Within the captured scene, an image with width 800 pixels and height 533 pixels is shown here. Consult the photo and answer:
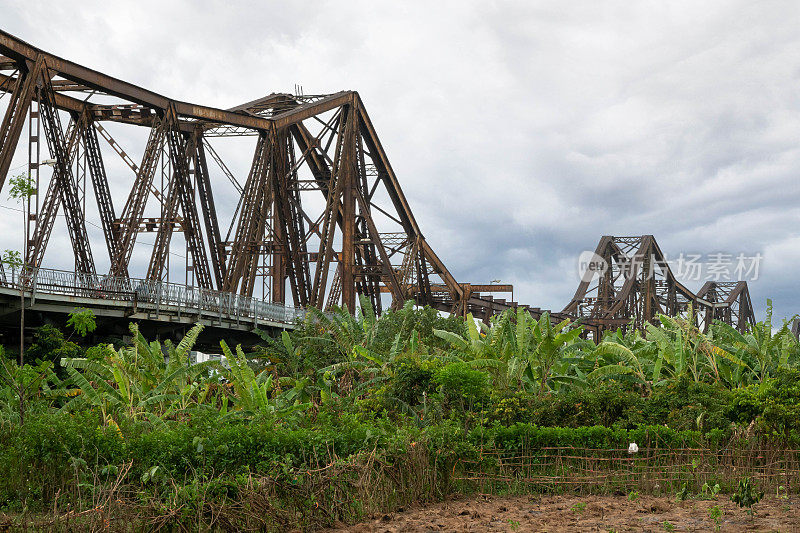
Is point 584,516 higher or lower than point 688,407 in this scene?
lower

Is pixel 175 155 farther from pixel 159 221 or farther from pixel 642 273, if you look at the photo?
pixel 642 273

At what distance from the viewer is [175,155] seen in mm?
29000

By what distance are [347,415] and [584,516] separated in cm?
435

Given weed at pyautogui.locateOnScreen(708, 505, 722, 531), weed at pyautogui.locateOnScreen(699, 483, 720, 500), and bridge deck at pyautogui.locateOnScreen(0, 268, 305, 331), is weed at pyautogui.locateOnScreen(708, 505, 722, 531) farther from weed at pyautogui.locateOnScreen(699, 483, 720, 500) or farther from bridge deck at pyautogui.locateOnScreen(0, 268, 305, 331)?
bridge deck at pyautogui.locateOnScreen(0, 268, 305, 331)

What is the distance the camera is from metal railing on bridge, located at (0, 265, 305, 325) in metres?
22.0

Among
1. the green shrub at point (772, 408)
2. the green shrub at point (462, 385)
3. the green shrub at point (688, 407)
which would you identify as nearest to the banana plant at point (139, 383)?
the green shrub at point (462, 385)

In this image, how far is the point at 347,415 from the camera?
1397 centimetres

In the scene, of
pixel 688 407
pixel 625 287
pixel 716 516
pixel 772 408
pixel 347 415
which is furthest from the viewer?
pixel 625 287

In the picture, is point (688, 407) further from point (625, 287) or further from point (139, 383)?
point (625, 287)

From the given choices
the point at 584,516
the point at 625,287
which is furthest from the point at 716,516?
the point at 625,287

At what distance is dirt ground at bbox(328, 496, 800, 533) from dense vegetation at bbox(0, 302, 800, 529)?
58cm

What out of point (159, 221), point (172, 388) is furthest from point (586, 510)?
point (159, 221)

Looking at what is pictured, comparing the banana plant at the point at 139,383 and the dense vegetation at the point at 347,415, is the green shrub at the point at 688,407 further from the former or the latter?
the banana plant at the point at 139,383

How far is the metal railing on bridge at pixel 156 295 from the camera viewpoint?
2200cm
